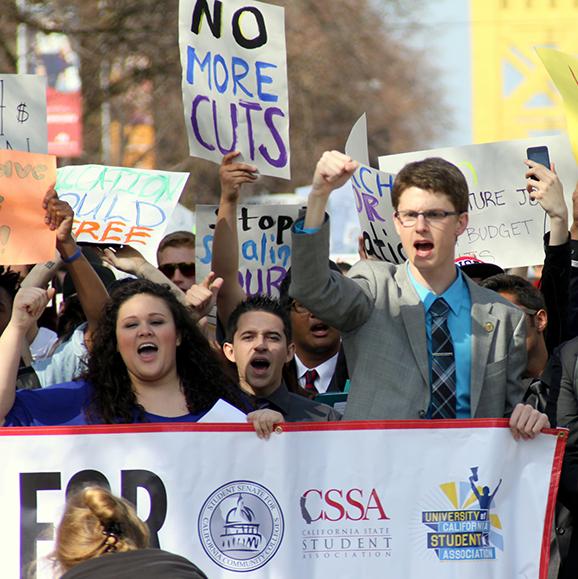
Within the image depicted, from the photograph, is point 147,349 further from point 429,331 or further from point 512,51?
point 512,51

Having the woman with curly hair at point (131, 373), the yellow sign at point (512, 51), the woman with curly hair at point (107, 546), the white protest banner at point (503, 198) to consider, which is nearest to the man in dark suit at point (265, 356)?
the woman with curly hair at point (131, 373)

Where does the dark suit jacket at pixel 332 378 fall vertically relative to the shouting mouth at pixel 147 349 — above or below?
below

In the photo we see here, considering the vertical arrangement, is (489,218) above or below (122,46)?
below

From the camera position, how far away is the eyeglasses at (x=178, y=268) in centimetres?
740

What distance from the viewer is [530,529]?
484 cm

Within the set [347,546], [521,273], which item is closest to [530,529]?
[347,546]

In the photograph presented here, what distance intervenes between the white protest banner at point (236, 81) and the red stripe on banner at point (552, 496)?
2508mm

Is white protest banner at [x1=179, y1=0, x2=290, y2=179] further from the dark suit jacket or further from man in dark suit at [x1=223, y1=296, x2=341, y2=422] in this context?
man in dark suit at [x1=223, y1=296, x2=341, y2=422]

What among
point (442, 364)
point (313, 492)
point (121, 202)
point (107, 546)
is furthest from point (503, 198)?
point (107, 546)

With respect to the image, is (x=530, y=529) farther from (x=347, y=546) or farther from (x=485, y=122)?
Result: (x=485, y=122)

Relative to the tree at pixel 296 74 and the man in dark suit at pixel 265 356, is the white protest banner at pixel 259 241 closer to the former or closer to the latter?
the man in dark suit at pixel 265 356

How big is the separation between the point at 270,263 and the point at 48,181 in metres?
1.54

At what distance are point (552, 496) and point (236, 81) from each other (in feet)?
9.46

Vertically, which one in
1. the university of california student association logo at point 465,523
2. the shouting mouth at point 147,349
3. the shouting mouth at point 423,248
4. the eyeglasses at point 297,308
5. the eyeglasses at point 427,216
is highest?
the eyeglasses at point 427,216
